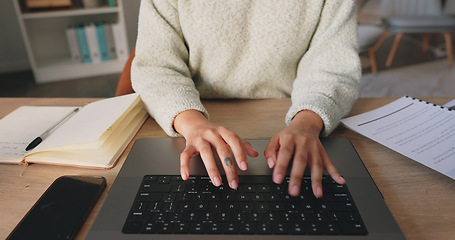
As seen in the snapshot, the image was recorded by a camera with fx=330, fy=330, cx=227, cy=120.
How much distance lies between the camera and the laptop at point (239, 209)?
361 millimetres

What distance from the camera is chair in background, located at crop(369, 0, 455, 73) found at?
262 centimetres

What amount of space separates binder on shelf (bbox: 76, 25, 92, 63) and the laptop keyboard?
7.74 feet

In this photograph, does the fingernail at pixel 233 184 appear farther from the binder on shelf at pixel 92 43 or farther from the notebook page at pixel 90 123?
the binder on shelf at pixel 92 43

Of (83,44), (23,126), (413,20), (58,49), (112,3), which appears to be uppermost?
(23,126)

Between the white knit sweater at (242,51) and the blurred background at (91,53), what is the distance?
5.66ft

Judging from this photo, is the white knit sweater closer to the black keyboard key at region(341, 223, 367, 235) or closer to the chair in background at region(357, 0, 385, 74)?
the black keyboard key at region(341, 223, 367, 235)

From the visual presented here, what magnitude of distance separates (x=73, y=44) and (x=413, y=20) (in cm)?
267

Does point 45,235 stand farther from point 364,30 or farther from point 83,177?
point 364,30

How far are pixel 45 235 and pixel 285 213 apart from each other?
27cm

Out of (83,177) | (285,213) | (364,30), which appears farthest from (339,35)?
(364,30)

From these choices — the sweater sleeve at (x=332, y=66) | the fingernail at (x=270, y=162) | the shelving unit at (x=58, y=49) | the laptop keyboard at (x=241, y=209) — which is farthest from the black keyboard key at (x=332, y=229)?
the shelving unit at (x=58, y=49)

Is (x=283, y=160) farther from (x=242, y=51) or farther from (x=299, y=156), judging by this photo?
(x=242, y=51)

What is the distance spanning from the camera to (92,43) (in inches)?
99.7

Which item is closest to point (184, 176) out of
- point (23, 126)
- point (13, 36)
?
point (23, 126)
